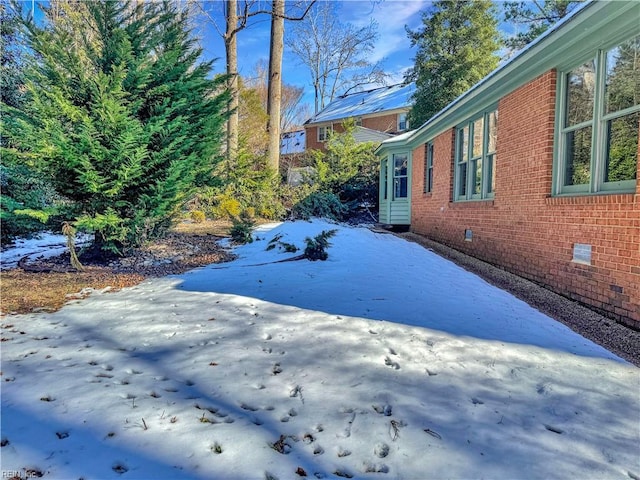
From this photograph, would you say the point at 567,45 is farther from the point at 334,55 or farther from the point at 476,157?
the point at 334,55

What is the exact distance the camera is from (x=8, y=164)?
5.14 m

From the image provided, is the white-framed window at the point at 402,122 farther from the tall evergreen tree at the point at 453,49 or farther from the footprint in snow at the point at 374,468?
the footprint in snow at the point at 374,468

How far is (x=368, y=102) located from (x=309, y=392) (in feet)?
96.4

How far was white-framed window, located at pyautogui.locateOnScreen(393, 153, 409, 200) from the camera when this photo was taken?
13984mm

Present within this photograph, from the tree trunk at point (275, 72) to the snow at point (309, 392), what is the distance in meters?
11.3

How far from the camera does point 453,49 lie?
18.1 metres

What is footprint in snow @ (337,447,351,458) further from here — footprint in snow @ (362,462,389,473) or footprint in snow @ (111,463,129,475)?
footprint in snow @ (111,463,129,475)

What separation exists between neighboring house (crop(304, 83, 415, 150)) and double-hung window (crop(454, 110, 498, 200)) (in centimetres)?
1566

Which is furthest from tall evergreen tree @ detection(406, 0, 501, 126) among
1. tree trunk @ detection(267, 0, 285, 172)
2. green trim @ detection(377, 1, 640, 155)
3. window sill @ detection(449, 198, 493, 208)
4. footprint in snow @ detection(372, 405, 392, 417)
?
footprint in snow @ detection(372, 405, 392, 417)

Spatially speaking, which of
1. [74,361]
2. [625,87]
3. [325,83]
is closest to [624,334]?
[625,87]

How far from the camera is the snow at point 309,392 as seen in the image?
1747 mm

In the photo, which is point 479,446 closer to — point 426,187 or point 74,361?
point 74,361

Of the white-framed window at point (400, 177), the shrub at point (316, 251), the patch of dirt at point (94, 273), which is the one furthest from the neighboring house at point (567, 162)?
the white-framed window at point (400, 177)

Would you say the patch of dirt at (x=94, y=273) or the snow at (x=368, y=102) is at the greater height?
the snow at (x=368, y=102)
